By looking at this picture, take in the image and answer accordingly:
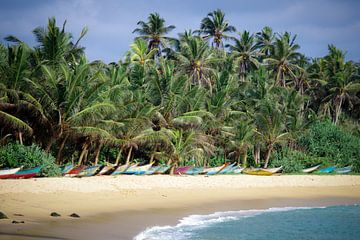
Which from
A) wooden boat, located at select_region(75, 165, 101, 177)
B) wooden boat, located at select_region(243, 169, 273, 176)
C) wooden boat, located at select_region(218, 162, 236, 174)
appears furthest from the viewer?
wooden boat, located at select_region(243, 169, 273, 176)

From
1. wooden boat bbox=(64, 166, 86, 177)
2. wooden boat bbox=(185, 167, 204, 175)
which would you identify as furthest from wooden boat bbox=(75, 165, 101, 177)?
wooden boat bbox=(185, 167, 204, 175)

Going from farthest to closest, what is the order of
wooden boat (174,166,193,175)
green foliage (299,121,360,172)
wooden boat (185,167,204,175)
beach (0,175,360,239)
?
green foliage (299,121,360,172), wooden boat (185,167,204,175), wooden boat (174,166,193,175), beach (0,175,360,239)

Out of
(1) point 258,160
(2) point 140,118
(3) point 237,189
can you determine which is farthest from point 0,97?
(1) point 258,160

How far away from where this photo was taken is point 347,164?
106 ft

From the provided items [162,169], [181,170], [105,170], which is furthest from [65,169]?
[181,170]

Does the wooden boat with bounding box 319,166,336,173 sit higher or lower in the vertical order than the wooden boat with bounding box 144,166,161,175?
higher

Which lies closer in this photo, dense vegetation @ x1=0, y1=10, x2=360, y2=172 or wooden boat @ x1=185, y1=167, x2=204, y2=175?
dense vegetation @ x1=0, y1=10, x2=360, y2=172

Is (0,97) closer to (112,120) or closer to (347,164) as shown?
(112,120)

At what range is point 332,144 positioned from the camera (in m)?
34.1

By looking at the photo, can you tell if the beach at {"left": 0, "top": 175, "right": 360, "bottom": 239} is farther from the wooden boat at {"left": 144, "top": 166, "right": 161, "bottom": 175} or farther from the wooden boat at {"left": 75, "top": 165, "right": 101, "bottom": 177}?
the wooden boat at {"left": 144, "top": 166, "right": 161, "bottom": 175}

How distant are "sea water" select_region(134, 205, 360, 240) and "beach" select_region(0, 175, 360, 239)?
2.31ft

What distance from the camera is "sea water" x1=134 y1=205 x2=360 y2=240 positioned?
11.6 metres

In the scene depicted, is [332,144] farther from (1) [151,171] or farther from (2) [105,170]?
(2) [105,170]

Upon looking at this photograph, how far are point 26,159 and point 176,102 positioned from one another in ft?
36.7
